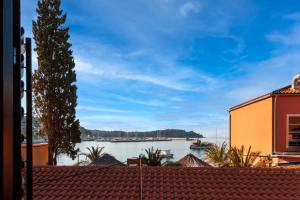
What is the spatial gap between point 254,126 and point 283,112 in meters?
3.22

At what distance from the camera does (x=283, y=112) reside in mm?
18031

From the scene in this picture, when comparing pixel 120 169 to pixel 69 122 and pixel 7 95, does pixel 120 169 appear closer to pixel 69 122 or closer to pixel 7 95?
pixel 7 95

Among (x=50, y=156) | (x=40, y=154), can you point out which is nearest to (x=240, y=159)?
(x=40, y=154)

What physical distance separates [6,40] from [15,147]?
1.25 ft

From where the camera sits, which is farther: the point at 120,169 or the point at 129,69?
the point at 129,69

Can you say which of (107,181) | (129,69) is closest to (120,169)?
(107,181)

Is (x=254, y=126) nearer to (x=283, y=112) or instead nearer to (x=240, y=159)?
(x=283, y=112)

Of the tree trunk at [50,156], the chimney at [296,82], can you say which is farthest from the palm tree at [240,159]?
the tree trunk at [50,156]

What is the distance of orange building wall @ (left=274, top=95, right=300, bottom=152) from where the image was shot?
18.0 metres

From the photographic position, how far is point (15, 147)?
1.21 m

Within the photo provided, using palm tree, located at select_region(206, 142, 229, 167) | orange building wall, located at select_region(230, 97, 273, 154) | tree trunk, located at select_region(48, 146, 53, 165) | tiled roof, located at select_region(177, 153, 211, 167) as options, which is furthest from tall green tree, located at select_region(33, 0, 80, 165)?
orange building wall, located at select_region(230, 97, 273, 154)

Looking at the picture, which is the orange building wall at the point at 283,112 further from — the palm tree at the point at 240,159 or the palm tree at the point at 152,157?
the palm tree at the point at 152,157

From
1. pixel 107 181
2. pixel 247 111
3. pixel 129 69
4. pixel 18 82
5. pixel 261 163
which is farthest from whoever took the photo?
pixel 247 111

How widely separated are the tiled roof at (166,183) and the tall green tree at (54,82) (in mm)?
14431
